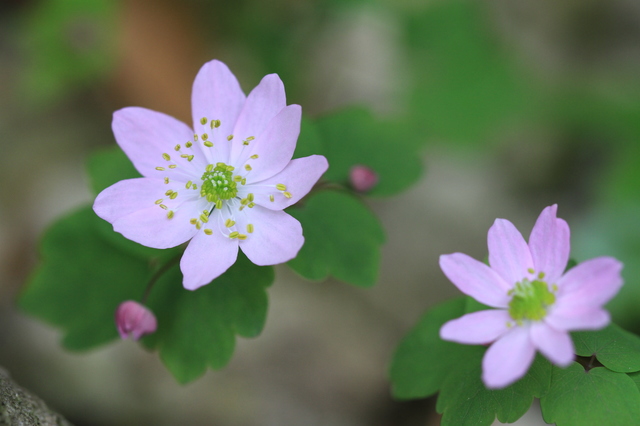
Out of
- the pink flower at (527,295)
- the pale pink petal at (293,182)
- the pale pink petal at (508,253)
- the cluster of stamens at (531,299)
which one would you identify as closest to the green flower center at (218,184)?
the pale pink petal at (293,182)

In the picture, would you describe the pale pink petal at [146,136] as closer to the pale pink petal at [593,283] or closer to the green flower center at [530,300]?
the green flower center at [530,300]

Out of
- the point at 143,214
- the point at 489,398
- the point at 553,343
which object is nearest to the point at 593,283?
the point at 553,343

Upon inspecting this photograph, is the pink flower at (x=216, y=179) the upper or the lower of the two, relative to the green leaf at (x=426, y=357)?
upper

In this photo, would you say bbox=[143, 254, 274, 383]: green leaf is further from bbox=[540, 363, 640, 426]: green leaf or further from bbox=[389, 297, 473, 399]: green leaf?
bbox=[540, 363, 640, 426]: green leaf

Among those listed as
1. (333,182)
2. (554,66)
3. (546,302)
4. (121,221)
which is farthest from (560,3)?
(121,221)

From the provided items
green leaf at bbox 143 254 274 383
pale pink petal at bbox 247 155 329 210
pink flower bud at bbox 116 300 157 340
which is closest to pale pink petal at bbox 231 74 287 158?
pale pink petal at bbox 247 155 329 210

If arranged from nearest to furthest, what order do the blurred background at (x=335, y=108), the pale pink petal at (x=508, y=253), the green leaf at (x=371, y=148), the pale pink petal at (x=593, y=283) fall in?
the pale pink petal at (x=593, y=283)
the pale pink petal at (x=508, y=253)
the green leaf at (x=371, y=148)
the blurred background at (x=335, y=108)

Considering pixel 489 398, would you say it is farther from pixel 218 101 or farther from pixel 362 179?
pixel 218 101
